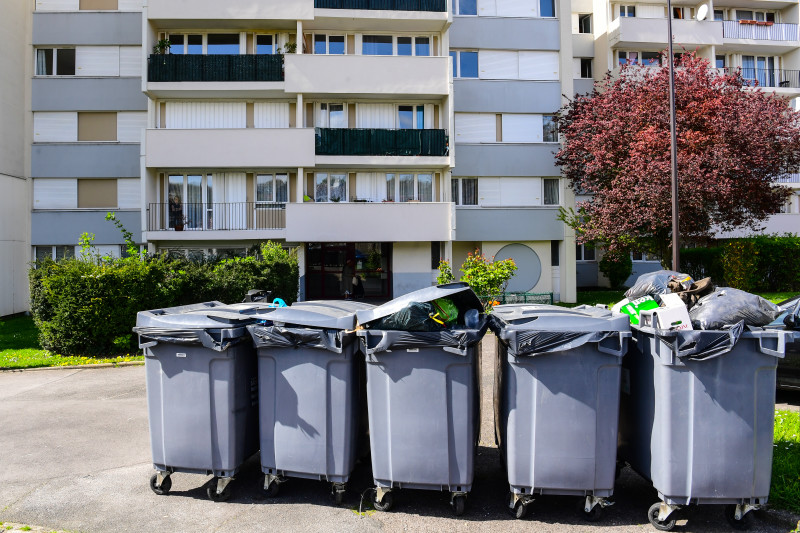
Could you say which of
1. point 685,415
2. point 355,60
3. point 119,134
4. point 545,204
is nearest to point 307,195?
point 355,60

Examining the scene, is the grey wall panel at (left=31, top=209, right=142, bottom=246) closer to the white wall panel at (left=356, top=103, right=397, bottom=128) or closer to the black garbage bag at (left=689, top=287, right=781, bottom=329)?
the white wall panel at (left=356, top=103, right=397, bottom=128)

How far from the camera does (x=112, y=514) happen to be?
176 inches

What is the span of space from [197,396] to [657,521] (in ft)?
12.5

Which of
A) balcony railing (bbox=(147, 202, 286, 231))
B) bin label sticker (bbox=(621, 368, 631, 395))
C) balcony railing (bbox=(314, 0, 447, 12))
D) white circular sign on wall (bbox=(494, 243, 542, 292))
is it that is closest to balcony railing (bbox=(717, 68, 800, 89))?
white circular sign on wall (bbox=(494, 243, 542, 292))

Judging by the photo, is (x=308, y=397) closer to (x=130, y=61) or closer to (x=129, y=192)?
(x=129, y=192)

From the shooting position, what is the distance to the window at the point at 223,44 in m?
21.3

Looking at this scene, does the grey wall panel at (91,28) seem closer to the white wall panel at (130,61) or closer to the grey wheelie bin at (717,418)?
the white wall panel at (130,61)

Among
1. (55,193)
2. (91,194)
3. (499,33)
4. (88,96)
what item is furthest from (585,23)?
(55,193)

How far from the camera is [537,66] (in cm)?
2272

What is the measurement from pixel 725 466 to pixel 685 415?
1.48 ft

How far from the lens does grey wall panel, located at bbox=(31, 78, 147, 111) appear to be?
70.9ft

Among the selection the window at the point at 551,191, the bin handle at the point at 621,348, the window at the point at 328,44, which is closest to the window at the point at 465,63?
the window at the point at 328,44

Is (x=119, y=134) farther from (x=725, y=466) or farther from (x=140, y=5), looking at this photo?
(x=725, y=466)

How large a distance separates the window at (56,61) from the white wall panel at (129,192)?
189 inches
